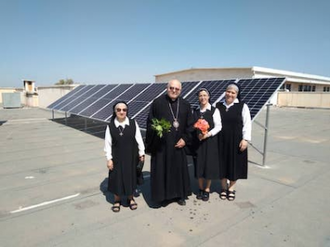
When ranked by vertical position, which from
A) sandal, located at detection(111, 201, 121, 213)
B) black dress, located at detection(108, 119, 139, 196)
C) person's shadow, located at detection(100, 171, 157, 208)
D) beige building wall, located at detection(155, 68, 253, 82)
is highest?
beige building wall, located at detection(155, 68, 253, 82)

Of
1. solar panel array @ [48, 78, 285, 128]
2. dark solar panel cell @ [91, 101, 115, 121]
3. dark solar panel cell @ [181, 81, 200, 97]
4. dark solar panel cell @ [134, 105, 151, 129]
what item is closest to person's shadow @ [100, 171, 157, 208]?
dark solar panel cell @ [134, 105, 151, 129]

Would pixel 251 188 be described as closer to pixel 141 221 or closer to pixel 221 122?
pixel 221 122

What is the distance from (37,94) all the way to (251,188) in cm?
2566

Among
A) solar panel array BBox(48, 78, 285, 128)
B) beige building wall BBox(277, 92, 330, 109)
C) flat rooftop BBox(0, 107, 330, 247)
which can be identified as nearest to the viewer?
flat rooftop BBox(0, 107, 330, 247)

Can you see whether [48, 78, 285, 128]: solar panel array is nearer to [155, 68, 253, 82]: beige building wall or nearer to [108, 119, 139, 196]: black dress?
[108, 119, 139, 196]: black dress

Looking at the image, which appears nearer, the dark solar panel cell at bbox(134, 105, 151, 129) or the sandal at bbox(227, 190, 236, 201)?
the sandal at bbox(227, 190, 236, 201)

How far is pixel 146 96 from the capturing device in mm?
9078

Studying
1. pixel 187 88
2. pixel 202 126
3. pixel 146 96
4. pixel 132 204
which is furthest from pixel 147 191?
pixel 146 96

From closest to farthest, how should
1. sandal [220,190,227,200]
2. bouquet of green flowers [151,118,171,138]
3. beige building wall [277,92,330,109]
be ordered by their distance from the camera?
1. bouquet of green flowers [151,118,171,138]
2. sandal [220,190,227,200]
3. beige building wall [277,92,330,109]

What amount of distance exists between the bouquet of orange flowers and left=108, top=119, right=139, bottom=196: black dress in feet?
3.25

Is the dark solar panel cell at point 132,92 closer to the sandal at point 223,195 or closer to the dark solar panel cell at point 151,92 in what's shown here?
the dark solar panel cell at point 151,92

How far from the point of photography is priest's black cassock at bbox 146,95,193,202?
12.5ft

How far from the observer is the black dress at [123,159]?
3584mm

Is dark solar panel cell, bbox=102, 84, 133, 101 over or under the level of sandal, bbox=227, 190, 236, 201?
over
